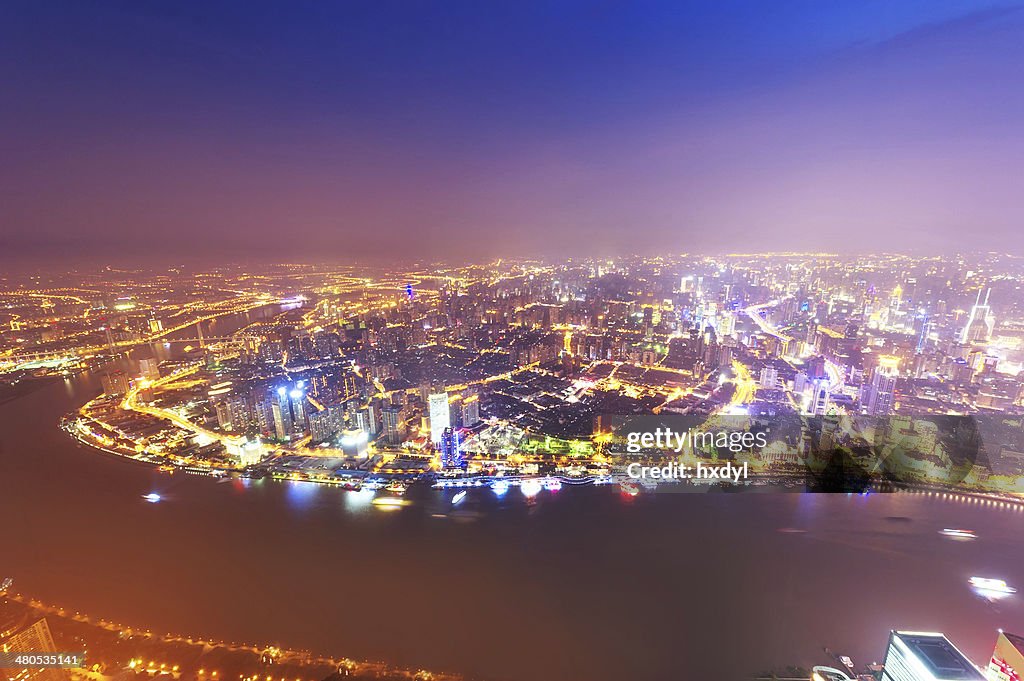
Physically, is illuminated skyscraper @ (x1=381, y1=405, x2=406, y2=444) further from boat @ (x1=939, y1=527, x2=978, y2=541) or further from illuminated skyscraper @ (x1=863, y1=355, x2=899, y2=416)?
illuminated skyscraper @ (x1=863, y1=355, x2=899, y2=416)

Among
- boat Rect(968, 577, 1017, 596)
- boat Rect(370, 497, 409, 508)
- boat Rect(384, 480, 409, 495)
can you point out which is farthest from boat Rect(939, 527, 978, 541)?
boat Rect(384, 480, 409, 495)

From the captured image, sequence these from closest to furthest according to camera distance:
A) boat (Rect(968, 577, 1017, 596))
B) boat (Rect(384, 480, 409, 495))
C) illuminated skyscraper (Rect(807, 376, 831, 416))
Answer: boat (Rect(968, 577, 1017, 596)) < boat (Rect(384, 480, 409, 495)) < illuminated skyscraper (Rect(807, 376, 831, 416))

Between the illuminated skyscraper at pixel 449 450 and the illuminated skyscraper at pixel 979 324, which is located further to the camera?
the illuminated skyscraper at pixel 979 324

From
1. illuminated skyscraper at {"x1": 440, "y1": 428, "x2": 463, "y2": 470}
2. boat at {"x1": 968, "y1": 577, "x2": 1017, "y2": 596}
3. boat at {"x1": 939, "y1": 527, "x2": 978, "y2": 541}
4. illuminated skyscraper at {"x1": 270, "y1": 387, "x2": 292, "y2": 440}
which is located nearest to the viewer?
boat at {"x1": 968, "y1": 577, "x2": 1017, "y2": 596}

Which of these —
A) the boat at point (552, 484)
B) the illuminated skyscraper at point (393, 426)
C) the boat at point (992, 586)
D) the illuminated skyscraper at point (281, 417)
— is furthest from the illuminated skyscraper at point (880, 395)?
the illuminated skyscraper at point (281, 417)

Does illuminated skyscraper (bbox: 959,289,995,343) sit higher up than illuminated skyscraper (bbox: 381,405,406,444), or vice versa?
illuminated skyscraper (bbox: 959,289,995,343)

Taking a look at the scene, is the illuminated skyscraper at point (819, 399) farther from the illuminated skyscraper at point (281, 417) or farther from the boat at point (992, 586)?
the illuminated skyscraper at point (281, 417)

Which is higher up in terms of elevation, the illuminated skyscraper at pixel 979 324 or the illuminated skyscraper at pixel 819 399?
the illuminated skyscraper at pixel 979 324

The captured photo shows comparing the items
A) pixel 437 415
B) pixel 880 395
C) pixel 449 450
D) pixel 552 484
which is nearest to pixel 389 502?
pixel 449 450
